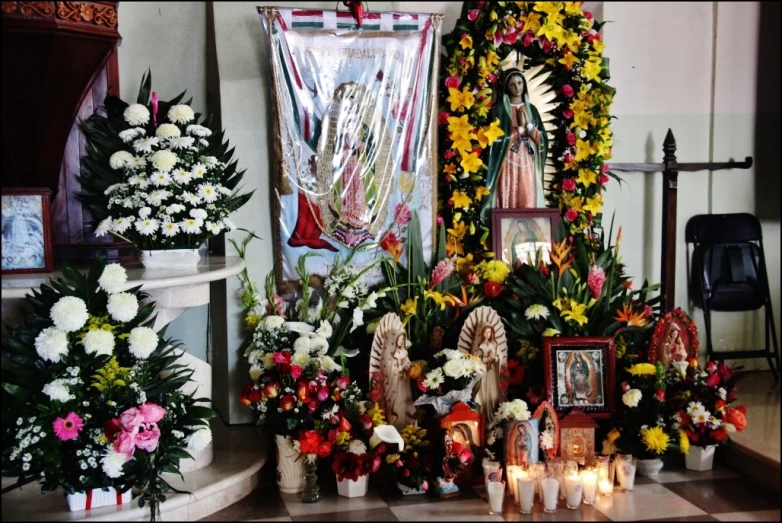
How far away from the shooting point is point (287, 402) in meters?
3.99

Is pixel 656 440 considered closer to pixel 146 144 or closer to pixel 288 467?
pixel 288 467

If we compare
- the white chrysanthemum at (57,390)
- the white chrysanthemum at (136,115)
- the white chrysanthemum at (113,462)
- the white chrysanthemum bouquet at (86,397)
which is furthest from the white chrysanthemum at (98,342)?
the white chrysanthemum at (136,115)

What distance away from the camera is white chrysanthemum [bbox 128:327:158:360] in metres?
3.58

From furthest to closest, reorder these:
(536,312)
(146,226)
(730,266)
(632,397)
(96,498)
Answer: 1. (730,266)
2. (536,312)
3. (632,397)
4. (146,226)
5. (96,498)

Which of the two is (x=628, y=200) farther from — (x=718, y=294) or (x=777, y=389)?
(x=777, y=389)

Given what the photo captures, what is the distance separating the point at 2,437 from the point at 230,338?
1.49 metres

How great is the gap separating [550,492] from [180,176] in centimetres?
228

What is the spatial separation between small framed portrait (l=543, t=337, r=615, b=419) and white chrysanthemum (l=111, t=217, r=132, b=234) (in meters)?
2.20

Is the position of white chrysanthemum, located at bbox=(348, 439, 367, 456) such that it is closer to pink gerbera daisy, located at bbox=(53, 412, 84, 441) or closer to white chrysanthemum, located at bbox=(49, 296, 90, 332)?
pink gerbera daisy, located at bbox=(53, 412, 84, 441)

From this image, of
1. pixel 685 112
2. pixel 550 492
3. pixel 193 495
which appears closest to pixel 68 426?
pixel 193 495

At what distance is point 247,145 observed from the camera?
15.7 feet

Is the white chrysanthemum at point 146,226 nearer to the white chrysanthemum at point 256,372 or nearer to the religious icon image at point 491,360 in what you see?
the white chrysanthemum at point 256,372

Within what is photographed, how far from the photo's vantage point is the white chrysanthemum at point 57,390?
135 inches

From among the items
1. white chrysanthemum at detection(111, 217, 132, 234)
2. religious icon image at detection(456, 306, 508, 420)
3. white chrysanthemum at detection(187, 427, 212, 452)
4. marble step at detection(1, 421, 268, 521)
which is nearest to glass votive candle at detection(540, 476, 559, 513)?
religious icon image at detection(456, 306, 508, 420)
